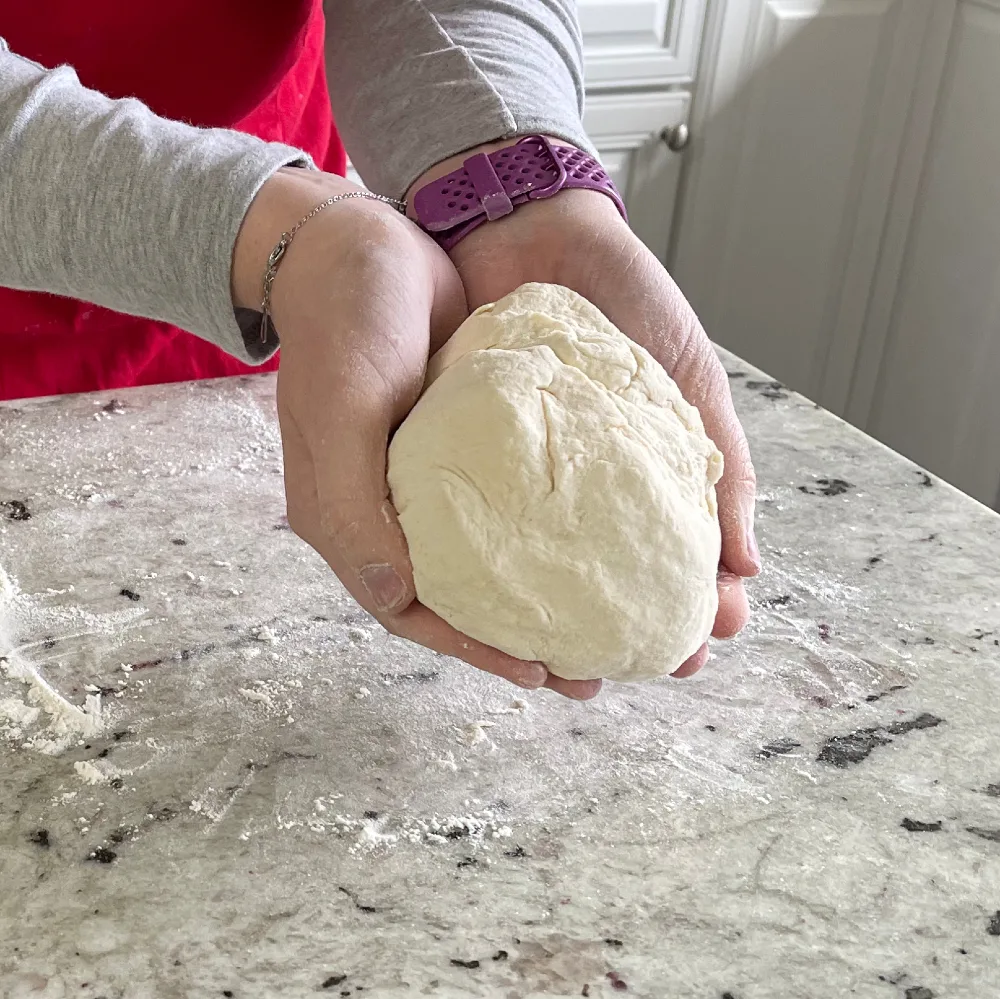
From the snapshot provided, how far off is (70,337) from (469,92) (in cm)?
55

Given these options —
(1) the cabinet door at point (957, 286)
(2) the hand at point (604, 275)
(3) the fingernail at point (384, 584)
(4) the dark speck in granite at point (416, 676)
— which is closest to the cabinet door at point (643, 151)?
(1) the cabinet door at point (957, 286)

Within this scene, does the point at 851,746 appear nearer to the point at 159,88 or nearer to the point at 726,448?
the point at 726,448

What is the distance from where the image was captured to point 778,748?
0.90 m

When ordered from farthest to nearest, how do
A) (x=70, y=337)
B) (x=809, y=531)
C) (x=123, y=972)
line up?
(x=70, y=337), (x=809, y=531), (x=123, y=972)

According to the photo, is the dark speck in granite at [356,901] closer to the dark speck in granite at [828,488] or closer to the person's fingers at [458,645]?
the person's fingers at [458,645]

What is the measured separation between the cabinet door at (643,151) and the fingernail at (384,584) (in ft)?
5.58

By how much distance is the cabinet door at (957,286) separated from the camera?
7.54 ft

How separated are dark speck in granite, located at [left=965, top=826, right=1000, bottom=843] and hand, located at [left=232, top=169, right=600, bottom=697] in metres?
0.28

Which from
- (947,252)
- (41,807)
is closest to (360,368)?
(41,807)

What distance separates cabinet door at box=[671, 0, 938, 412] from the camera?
240 centimetres

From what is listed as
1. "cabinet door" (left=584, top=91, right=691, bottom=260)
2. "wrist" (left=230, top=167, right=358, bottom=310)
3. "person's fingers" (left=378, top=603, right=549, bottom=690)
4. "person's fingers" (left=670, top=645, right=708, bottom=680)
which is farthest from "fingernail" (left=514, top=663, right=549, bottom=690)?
"cabinet door" (left=584, top=91, right=691, bottom=260)

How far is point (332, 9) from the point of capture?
1.22m

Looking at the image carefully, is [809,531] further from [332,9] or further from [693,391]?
[332,9]

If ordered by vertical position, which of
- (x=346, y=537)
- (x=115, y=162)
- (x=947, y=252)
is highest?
(x=115, y=162)
